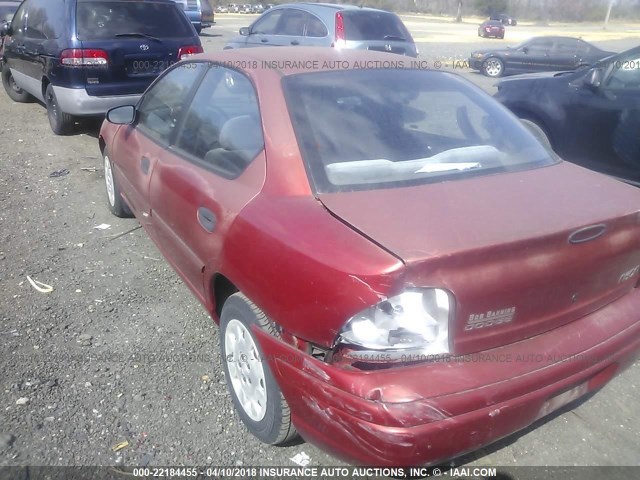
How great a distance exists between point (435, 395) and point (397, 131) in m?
1.29

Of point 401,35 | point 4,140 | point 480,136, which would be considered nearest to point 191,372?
point 480,136

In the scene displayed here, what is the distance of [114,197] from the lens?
4871mm

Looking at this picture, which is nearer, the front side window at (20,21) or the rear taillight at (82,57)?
the rear taillight at (82,57)

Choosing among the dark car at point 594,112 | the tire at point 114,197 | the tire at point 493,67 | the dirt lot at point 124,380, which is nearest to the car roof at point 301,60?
the dirt lot at point 124,380

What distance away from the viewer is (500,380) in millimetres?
1986

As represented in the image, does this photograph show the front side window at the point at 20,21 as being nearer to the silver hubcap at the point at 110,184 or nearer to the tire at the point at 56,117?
the tire at the point at 56,117

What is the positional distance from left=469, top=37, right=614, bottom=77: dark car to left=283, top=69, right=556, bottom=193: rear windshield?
1566 cm

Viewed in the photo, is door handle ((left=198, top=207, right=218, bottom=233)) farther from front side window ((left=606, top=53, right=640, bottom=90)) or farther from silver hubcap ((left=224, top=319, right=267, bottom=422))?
front side window ((left=606, top=53, right=640, bottom=90))

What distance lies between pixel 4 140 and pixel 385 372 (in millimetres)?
7391

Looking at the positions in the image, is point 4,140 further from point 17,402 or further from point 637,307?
point 637,307

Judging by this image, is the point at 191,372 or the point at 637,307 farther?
the point at 191,372

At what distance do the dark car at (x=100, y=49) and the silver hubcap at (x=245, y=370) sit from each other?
5.26 meters

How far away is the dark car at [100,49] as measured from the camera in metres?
6.84

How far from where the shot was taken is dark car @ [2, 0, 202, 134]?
6844mm
